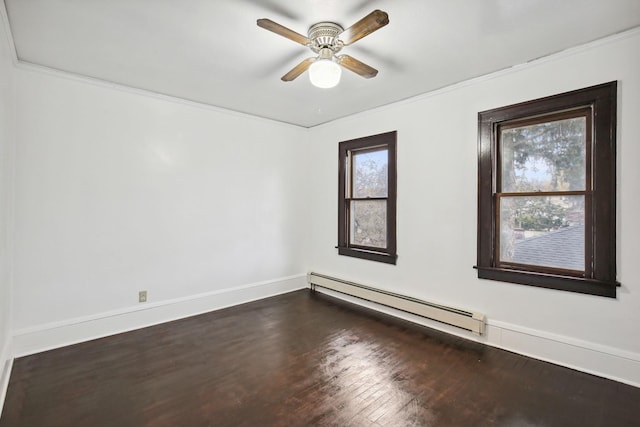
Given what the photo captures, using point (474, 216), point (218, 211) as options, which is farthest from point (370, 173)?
point (218, 211)

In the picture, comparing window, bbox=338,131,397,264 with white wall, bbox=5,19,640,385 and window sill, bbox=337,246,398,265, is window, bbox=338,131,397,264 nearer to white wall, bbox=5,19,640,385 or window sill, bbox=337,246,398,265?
window sill, bbox=337,246,398,265

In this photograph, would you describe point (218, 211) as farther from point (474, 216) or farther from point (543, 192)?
point (543, 192)

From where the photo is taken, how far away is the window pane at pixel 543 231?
2.67 meters

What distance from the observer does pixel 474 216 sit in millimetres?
3225

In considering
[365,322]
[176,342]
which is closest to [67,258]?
[176,342]

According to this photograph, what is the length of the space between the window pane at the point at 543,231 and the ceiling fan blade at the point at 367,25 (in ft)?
6.96

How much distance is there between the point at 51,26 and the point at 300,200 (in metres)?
3.49

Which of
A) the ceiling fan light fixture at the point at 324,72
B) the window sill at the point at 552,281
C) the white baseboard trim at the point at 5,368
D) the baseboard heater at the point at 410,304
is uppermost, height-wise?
the ceiling fan light fixture at the point at 324,72

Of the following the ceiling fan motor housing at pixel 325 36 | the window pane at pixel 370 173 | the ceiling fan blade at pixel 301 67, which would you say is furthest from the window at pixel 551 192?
the ceiling fan blade at pixel 301 67

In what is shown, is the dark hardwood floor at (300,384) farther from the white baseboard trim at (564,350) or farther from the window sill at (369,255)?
the window sill at (369,255)

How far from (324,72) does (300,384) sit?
7.73 ft

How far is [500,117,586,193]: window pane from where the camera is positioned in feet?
8.75

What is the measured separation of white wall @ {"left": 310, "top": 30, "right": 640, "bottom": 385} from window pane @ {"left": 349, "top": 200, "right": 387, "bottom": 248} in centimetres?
30

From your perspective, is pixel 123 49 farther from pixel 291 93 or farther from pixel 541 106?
pixel 541 106
